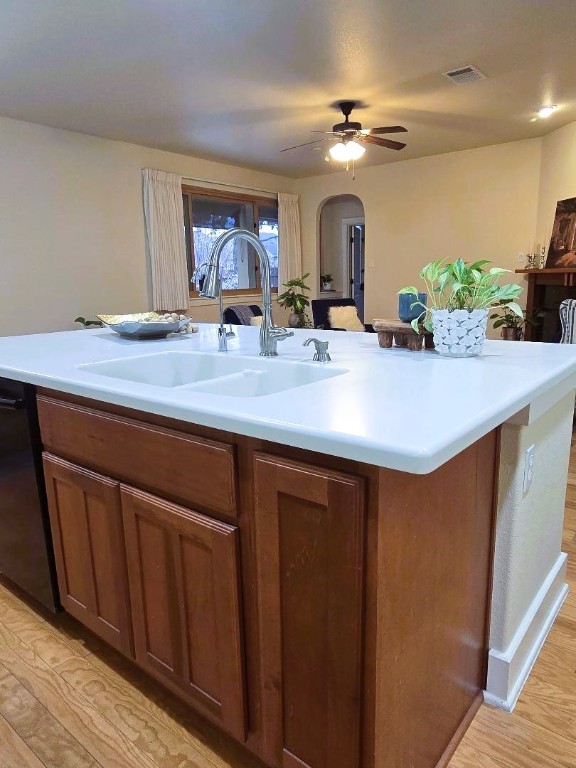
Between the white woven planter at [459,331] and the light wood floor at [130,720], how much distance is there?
0.98 metres

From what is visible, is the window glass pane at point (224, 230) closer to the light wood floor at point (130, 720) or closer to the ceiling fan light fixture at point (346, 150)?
the ceiling fan light fixture at point (346, 150)

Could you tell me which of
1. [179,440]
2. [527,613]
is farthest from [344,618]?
[527,613]

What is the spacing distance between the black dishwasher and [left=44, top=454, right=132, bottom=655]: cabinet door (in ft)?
0.19

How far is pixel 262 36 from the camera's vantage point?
10.1 feet

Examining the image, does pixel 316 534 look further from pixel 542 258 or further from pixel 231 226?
pixel 231 226

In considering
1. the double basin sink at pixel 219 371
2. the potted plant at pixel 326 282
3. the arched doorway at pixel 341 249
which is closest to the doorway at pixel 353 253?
the arched doorway at pixel 341 249

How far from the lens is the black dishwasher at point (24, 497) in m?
1.54

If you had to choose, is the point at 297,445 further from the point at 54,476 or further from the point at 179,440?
the point at 54,476

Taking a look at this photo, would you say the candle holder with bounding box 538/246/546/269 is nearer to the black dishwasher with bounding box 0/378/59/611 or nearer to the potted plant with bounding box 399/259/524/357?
the potted plant with bounding box 399/259/524/357

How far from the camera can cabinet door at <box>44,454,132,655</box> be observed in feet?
4.29

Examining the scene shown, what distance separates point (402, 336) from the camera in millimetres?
1610

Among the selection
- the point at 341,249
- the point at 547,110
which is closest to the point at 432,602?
the point at 547,110

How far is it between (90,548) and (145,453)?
45 centimetres

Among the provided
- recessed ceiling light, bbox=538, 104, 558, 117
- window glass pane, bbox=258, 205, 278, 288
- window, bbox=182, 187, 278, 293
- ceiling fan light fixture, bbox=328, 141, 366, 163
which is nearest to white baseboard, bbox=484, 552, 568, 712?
ceiling fan light fixture, bbox=328, 141, 366, 163
